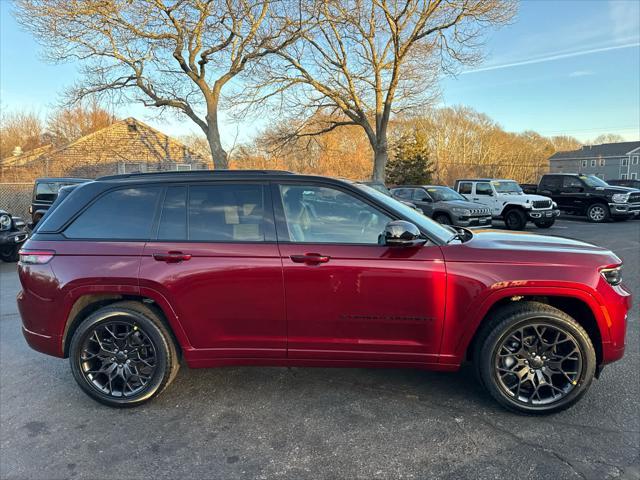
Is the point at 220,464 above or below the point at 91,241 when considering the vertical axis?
below

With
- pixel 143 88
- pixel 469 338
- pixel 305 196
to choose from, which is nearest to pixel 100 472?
pixel 305 196

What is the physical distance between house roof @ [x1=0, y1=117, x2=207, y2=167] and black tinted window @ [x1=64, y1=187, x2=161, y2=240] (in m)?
24.5

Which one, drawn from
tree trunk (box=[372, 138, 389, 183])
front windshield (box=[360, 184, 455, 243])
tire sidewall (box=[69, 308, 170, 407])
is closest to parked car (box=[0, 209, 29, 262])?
tire sidewall (box=[69, 308, 170, 407])

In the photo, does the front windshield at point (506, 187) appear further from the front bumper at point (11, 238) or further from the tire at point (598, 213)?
the front bumper at point (11, 238)

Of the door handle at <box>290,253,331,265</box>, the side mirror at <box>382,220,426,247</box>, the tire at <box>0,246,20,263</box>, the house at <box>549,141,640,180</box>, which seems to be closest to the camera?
the side mirror at <box>382,220,426,247</box>

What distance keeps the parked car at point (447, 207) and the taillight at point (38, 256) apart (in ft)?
34.3

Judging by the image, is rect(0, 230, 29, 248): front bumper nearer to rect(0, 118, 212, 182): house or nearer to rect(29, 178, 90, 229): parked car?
rect(29, 178, 90, 229): parked car

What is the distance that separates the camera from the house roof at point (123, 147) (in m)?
24.7

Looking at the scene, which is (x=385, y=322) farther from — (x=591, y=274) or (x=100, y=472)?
(x=100, y=472)

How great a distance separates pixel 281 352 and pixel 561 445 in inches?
76.8

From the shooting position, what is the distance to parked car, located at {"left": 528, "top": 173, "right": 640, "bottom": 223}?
51.7 ft

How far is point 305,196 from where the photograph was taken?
3.14 metres

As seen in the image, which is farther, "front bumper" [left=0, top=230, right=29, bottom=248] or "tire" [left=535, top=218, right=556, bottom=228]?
"tire" [left=535, top=218, right=556, bottom=228]

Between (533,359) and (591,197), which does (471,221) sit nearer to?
(591,197)
